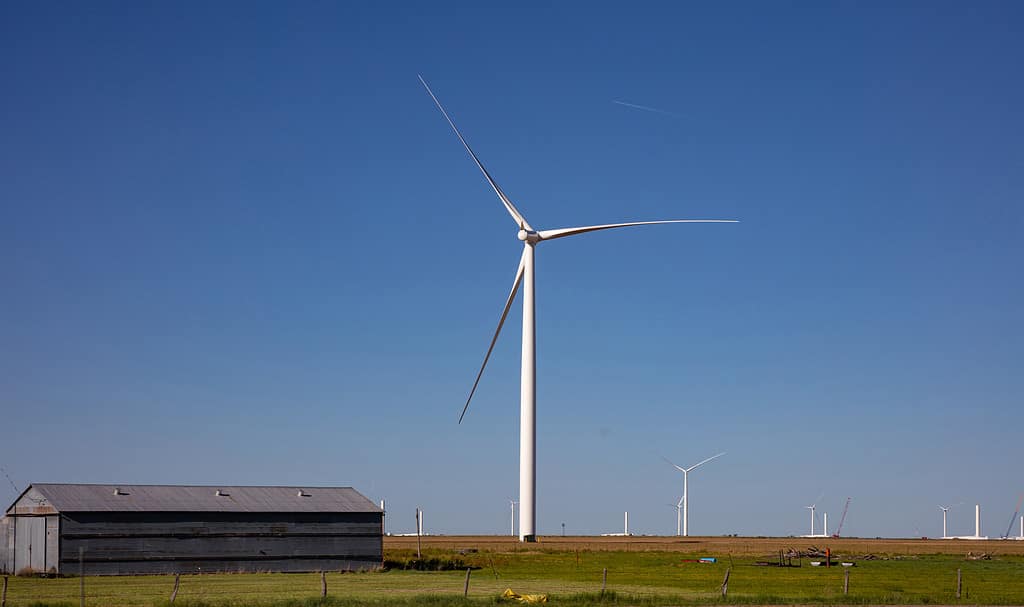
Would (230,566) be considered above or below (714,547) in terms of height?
above

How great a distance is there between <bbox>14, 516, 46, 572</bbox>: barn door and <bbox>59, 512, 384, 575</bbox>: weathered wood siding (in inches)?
61.9

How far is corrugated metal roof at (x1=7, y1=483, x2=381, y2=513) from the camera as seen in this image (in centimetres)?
6956

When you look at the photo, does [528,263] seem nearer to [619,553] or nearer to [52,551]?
[619,553]

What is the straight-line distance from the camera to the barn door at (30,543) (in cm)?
6781

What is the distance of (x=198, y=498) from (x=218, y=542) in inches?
123

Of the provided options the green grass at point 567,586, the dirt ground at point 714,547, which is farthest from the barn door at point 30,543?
the dirt ground at point 714,547

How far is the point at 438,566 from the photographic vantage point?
7975 cm

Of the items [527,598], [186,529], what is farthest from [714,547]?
[527,598]

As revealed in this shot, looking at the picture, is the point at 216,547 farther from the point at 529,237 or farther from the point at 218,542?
the point at 529,237

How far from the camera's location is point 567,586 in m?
58.8

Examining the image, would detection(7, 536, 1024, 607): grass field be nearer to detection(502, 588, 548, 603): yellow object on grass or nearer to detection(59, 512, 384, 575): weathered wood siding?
detection(502, 588, 548, 603): yellow object on grass

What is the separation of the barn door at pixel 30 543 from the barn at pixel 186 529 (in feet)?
0.18

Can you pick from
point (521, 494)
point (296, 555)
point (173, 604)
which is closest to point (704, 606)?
point (173, 604)

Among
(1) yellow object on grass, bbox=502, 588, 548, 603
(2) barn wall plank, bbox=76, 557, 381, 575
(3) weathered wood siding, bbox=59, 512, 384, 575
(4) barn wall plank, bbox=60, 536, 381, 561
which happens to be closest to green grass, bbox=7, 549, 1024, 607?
(1) yellow object on grass, bbox=502, 588, 548, 603
